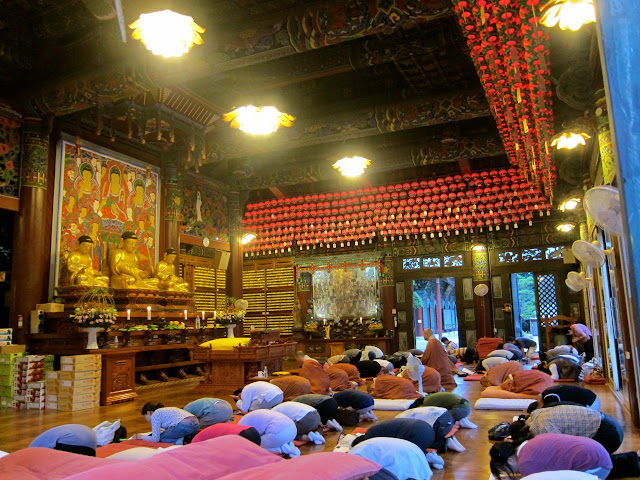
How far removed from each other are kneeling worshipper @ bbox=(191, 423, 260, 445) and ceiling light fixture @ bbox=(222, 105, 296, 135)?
5241 millimetres

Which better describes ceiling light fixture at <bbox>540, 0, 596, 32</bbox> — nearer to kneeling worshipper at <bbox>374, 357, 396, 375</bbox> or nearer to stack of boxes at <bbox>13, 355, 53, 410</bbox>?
kneeling worshipper at <bbox>374, 357, 396, 375</bbox>

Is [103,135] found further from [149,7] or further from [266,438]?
[266,438]

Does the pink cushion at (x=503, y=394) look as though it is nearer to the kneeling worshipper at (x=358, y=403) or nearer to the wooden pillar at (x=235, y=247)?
the kneeling worshipper at (x=358, y=403)

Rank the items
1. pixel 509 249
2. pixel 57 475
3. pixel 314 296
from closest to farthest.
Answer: pixel 57 475 < pixel 509 249 < pixel 314 296

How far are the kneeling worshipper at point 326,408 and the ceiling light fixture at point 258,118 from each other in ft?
14.4

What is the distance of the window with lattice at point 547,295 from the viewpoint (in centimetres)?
1355

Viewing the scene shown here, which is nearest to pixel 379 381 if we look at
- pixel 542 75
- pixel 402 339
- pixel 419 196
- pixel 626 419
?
pixel 626 419

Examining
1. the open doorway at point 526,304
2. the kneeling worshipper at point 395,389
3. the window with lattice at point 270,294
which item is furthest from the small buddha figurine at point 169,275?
the open doorway at point 526,304

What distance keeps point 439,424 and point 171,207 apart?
317 inches

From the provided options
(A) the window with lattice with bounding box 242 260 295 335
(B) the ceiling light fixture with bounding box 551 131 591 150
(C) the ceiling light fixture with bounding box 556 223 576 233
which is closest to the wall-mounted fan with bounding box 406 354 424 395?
(B) the ceiling light fixture with bounding box 551 131 591 150

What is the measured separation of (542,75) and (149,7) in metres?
4.20

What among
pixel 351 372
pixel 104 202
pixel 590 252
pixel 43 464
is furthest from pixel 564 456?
pixel 104 202

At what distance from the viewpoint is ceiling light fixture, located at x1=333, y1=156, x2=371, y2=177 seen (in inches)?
437

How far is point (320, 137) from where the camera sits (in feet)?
33.2
